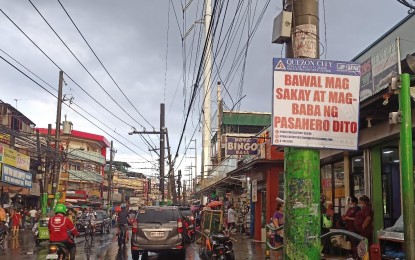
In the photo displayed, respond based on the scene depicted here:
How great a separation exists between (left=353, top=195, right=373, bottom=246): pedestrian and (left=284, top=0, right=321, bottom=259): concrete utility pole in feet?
18.8

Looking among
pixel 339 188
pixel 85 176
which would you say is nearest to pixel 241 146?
pixel 339 188

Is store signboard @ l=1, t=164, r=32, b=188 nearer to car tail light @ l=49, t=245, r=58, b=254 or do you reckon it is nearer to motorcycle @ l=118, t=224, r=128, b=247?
motorcycle @ l=118, t=224, r=128, b=247

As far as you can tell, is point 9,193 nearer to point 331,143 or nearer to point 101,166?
point 101,166

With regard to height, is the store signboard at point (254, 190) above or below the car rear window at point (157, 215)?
above

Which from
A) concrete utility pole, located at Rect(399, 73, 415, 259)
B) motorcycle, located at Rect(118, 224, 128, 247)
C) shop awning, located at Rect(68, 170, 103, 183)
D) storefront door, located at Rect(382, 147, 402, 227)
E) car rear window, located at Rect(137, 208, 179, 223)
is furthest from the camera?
shop awning, located at Rect(68, 170, 103, 183)

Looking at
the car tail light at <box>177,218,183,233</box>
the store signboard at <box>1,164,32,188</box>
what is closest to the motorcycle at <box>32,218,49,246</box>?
the store signboard at <box>1,164,32,188</box>

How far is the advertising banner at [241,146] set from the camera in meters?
23.3

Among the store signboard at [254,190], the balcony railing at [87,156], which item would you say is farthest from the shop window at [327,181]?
the balcony railing at [87,156]

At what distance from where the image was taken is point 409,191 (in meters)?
4.92

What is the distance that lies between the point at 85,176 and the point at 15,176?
116 feet

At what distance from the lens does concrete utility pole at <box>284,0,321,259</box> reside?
493 centimetres

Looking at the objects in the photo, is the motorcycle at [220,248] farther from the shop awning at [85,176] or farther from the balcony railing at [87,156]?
the balcony railing at [87,156]

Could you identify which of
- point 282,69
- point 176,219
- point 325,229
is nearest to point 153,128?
point 176,219

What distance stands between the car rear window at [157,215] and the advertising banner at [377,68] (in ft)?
21.9
